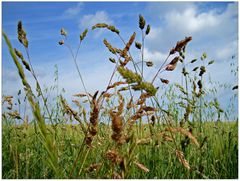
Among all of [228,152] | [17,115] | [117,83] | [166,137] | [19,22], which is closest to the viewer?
[117,83]

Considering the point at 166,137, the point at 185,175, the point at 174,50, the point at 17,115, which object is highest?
the point at 174,50

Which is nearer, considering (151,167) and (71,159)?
(151,167)

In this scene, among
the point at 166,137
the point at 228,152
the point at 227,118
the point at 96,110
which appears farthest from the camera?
the point at 227,118

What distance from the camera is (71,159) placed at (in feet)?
7.79

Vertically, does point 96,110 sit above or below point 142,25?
below

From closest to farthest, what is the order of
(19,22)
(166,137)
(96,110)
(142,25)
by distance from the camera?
1. (96,110)
2. (166,137)
3. (19,22)
4. (142,25)

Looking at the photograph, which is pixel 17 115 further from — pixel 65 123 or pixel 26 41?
pixel 65 123

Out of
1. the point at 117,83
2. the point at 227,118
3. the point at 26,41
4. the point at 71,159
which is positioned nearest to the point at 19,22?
the point at 26,41

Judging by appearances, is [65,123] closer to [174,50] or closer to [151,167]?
[151,167]

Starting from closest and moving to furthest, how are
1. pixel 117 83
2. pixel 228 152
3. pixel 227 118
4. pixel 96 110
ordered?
pixel 96 110 < pixel 117 83 < pixel 228 152 < pixel 227 118

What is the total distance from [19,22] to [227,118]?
7.02 ft

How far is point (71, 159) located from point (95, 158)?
0.30 m

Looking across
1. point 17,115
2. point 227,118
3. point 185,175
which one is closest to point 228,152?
point 185,175

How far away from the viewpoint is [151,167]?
215 centimetres
